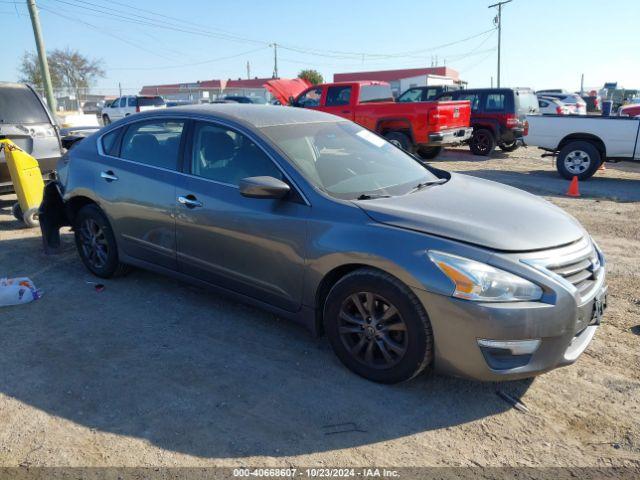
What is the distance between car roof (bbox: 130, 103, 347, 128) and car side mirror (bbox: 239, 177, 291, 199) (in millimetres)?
649

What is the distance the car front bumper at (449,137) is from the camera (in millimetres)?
12492

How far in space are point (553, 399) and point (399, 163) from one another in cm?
211

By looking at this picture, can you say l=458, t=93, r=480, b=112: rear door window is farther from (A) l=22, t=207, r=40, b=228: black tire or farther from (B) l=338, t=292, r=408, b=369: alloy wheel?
(B) l=338, t=292, r=408, b=369: alloy wheel

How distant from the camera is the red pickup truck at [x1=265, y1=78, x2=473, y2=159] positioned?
12.5m

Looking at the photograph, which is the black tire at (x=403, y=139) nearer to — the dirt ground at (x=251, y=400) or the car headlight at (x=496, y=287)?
the dirt ground at (x=251, y=400)

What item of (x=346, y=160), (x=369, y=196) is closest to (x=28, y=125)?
(x=346, y=160)

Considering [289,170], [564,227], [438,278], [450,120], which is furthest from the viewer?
[450,120]

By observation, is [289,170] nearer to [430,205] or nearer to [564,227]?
[430,205]

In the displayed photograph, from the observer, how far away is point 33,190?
7.00 meters

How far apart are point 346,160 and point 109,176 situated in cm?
226

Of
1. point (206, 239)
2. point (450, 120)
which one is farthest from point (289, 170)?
point (450, 120)

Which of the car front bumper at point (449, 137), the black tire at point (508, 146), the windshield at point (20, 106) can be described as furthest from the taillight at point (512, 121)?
the windshield at point (20, 106)

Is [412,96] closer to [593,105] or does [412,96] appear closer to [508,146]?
[508,146]

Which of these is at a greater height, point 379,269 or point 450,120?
point 450,120
